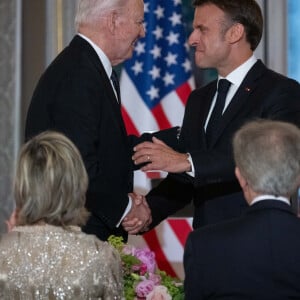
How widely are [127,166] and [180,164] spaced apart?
228 millimetres

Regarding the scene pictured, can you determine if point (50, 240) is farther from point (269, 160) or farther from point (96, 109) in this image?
point (96, 109)

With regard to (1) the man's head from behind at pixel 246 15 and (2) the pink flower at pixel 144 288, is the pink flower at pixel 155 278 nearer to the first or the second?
(2) the pink flower at pixel 144 288

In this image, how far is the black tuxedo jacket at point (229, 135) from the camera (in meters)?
3.94

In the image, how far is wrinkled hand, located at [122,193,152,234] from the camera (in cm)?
397

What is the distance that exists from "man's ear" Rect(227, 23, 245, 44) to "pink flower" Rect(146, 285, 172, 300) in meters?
A: 1.55

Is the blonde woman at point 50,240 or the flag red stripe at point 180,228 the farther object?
the flag red stripe at point 180,228

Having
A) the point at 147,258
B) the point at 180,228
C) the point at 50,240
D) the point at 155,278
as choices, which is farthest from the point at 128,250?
the point at 180,228

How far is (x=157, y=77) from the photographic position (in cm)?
570

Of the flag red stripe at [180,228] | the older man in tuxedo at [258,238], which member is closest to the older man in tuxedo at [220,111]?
the older man in tuxedo at [258,238]

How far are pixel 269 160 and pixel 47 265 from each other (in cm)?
71

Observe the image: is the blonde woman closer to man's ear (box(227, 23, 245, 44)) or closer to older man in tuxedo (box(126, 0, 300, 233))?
older man in tuxedo (box(126, 0, 300, 233))

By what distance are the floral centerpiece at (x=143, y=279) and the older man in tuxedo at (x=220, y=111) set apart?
0.70 metres

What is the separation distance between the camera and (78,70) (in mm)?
3848

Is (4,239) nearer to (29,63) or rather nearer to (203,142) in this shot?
(203,142)
